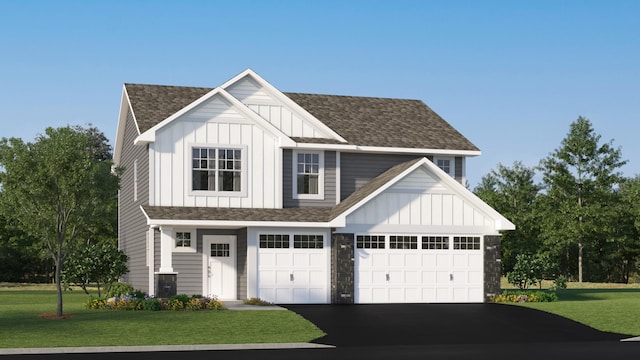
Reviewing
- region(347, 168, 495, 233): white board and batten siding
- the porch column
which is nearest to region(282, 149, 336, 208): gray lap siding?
region(347, 168, 495, 233): white board and batten siding

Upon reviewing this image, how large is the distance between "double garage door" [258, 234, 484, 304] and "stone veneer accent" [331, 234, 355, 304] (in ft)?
0.83

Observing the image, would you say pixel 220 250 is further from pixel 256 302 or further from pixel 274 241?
pixel 256 302

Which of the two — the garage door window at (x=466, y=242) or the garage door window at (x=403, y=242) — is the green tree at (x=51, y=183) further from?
the garage door window at (x=466, y=242)

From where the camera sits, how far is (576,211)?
2466 inches

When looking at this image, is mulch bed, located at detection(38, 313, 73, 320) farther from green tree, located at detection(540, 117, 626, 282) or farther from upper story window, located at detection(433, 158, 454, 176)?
green tree, located at detection(540, 117, 626, 282)

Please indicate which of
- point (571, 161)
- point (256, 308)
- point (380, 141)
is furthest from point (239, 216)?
point (571, 161)

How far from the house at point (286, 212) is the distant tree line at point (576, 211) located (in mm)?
25102

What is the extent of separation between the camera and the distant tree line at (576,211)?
2512 inches

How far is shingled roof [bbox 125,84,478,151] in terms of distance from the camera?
3600 centimetres

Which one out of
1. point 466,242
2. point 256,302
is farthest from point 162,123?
point 466,242

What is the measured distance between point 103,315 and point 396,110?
64.4ft

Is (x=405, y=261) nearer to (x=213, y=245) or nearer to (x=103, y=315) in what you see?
(x=213, y=245)

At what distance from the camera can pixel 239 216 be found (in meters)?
32.7

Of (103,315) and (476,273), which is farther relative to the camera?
(476,273)
